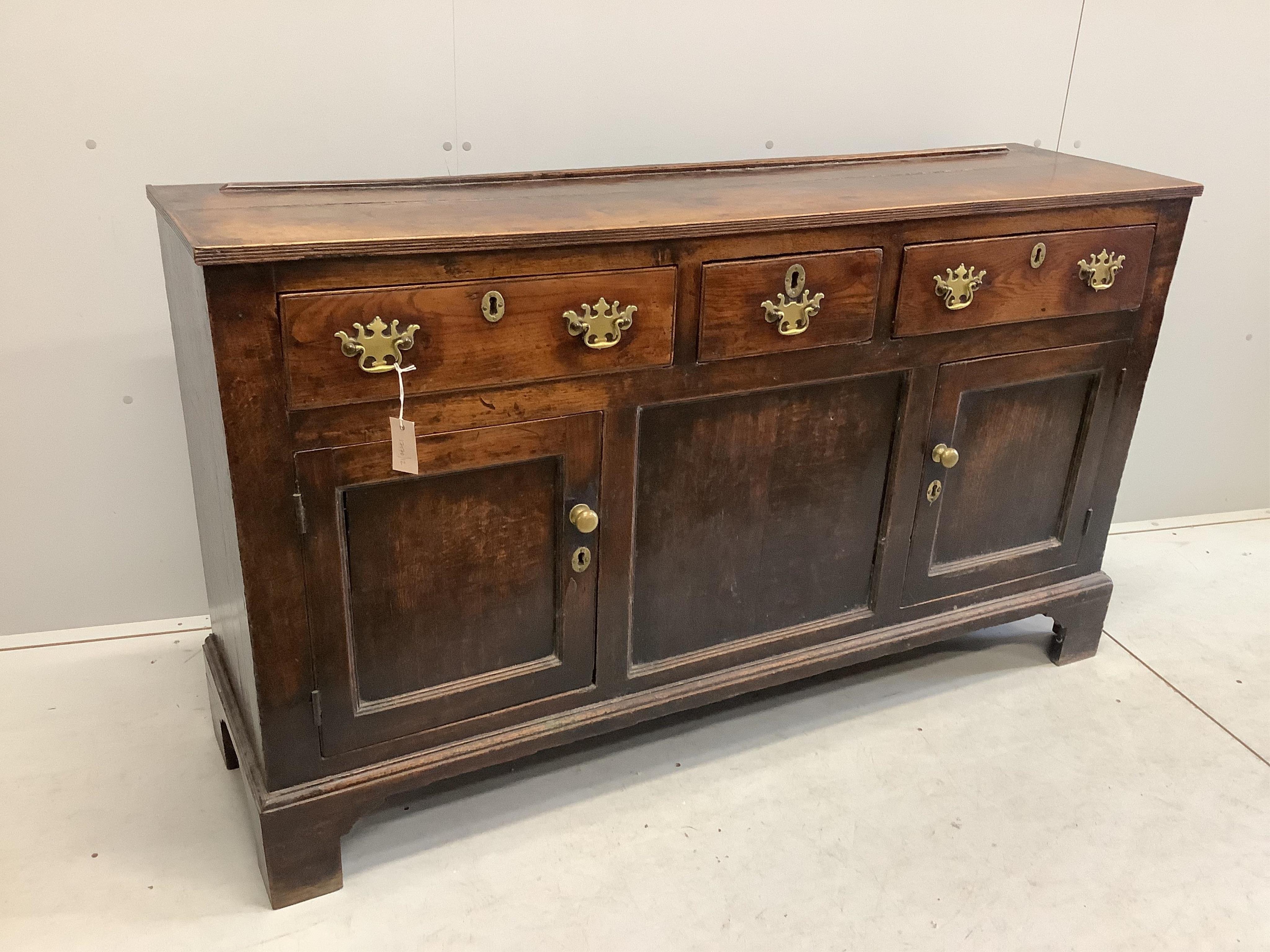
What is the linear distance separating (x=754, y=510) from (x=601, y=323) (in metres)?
0.48

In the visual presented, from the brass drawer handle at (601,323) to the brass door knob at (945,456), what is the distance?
26.8 inches

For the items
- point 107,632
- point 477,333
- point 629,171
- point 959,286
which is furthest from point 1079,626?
point 107,632

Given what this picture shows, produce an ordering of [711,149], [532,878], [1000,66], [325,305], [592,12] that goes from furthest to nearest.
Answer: [1000,66] < [711,149] < [592,12] < [532,878] < [325,305]

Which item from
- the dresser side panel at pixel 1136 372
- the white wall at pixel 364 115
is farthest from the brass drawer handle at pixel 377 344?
the dresser side panel at pixel 1136 372

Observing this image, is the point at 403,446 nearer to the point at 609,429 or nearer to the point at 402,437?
the point at 402,437

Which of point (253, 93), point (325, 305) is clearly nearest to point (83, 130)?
point (253, 93)

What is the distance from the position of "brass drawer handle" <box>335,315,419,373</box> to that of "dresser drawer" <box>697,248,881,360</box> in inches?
18.0

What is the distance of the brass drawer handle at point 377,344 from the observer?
4.42 feet

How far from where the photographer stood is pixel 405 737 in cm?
163

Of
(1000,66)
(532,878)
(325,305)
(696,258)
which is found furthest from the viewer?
(1000,66)

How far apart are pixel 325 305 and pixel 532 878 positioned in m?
0.95

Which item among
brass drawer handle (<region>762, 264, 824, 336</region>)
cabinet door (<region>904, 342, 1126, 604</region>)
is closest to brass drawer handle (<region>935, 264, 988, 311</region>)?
cabinet door (<region>904, 342, 1126, 604</region>)

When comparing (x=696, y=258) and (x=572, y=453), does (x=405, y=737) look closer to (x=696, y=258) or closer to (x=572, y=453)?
(x=572, y=453)

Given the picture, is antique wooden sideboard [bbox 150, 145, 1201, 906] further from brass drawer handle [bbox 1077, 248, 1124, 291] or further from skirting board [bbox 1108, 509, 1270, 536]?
skirting board [bbox 1108, 509, 1270, 536]
